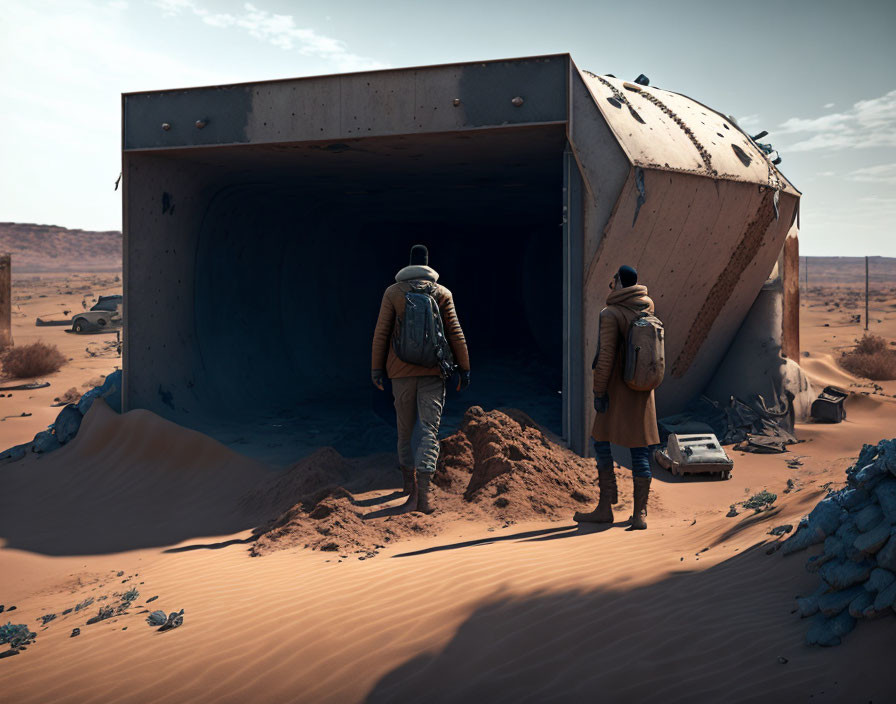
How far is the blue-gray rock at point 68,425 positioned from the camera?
9.02 meters

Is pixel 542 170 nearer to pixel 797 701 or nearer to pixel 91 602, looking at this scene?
pixel 91 602

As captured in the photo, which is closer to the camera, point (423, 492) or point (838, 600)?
point (838, 600)

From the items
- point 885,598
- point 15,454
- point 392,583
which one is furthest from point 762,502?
point 15,454

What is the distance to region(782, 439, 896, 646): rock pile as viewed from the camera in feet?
10.7

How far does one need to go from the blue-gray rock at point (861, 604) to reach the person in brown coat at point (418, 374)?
346cm

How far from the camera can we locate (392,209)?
13688 millimetres

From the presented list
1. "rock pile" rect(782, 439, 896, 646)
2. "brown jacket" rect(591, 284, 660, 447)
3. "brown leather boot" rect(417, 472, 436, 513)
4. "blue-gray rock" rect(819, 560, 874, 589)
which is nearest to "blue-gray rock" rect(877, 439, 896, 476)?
"rock pile" rect(782, 439, 896, 646)

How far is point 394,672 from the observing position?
3.61 meters

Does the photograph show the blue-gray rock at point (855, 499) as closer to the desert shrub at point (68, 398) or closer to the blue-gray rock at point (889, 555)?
the blue-gray rock at point (889, 555)

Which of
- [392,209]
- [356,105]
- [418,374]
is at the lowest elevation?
[418,374]

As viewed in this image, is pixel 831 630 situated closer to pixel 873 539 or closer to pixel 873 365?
pixel 873 539

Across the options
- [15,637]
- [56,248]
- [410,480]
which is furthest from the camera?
[56,248]

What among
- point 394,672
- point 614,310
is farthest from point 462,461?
point 394,672

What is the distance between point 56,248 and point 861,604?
4458 inches
